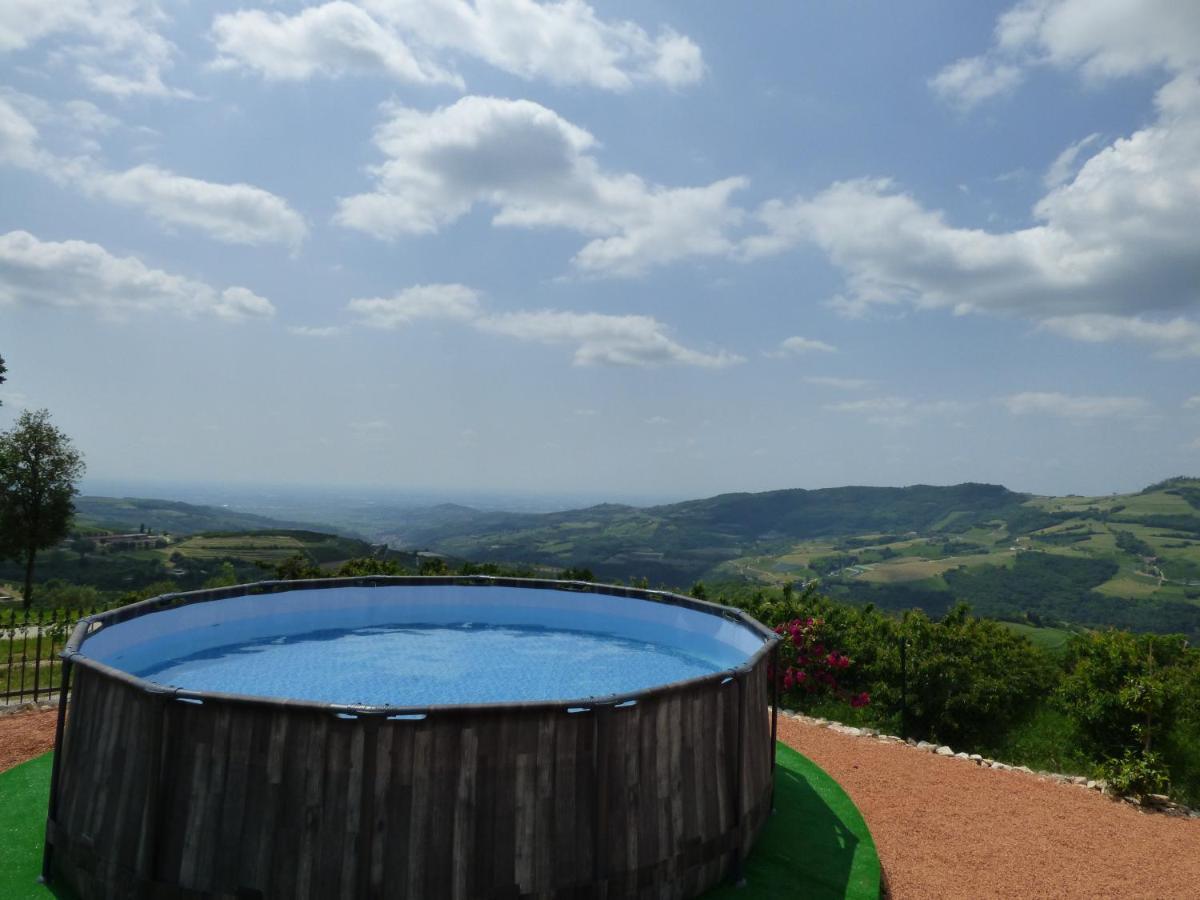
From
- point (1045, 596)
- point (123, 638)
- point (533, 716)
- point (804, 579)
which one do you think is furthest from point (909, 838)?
point (804, 579)

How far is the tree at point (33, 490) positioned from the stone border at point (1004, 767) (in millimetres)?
35837

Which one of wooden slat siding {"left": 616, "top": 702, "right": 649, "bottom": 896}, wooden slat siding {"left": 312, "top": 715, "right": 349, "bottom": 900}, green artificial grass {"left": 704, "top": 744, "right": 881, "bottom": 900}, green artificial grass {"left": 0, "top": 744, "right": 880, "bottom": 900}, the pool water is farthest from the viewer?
the pool water

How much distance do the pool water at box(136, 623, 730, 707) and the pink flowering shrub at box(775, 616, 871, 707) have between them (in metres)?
1.79

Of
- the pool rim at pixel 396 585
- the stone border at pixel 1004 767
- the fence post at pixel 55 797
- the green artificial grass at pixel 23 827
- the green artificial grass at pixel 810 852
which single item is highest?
the pool rim at pixel 396 585

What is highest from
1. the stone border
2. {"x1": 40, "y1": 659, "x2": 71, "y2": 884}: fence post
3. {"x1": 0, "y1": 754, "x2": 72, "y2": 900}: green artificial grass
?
{"x1": 40, "y1": 659, "x2": 71, "y2": 884}: fence post

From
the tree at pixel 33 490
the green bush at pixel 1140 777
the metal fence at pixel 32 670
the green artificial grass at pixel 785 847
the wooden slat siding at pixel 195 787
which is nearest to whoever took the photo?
the wooden slat siding at pixel 195 787

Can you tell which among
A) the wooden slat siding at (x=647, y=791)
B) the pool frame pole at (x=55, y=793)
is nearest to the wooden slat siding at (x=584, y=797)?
the wooden slat siding at (x=647, y=791)

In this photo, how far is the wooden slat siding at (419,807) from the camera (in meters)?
6.04

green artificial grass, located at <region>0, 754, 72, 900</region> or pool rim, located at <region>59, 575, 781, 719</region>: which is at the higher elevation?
pool rim, located at <region>59, 575, 781, 719</region>

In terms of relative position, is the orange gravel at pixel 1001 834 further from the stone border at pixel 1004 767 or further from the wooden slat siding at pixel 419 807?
the wooden slat siding at pixel 419 807

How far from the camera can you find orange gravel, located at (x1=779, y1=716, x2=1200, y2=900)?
28.0 feet

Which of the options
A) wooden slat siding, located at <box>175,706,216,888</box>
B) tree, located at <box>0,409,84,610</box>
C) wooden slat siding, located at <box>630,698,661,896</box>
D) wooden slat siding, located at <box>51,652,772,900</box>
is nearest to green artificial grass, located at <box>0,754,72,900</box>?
wooden slat siding, located at <box>51,652,772,900</box>

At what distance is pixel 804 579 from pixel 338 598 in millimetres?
190206

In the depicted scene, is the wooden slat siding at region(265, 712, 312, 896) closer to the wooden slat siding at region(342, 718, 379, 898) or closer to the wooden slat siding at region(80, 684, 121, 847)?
the wooden slat siding at region(342, 718, 379, 898)
